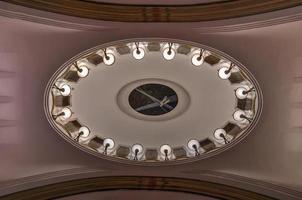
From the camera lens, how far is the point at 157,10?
6586 mm

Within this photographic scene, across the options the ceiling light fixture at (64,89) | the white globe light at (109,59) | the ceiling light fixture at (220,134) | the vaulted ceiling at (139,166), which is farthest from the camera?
the ceiling light fixture at (220,134)

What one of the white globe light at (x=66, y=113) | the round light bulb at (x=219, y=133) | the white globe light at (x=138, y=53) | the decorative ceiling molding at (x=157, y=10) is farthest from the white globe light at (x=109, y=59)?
the round light bulb at (x=219, y=133)

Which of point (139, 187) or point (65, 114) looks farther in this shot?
point (139, 187)

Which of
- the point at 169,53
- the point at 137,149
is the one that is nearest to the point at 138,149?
the point at 137,149

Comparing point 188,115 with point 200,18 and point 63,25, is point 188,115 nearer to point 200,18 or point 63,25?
point 200,18

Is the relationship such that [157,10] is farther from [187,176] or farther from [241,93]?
[187,176]

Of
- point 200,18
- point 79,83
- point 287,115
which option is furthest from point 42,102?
point 287,115

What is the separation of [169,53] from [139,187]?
240 centimetres

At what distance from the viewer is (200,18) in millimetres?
6543

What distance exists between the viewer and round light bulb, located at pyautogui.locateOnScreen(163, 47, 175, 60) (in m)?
7.10

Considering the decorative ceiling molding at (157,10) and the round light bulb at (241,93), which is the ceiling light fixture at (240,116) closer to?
the round light bulb at (241,93)

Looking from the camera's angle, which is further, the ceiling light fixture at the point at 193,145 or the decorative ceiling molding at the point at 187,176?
the ceiling light fixture at the point at 193,145

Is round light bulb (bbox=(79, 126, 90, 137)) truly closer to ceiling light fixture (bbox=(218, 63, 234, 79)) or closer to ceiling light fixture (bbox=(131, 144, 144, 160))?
ceiling light fixture (bbox=(131, 144, 144, 160))

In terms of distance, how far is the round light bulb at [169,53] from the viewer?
710 cm
